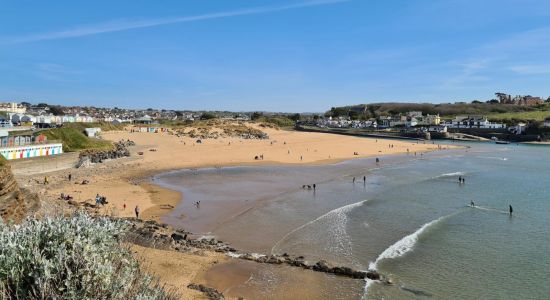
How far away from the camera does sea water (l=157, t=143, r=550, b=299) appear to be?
16625 mm

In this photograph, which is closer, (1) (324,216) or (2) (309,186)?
(1) (324,216)

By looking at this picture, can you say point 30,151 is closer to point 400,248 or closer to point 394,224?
point 394,224

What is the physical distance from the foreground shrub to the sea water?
1016 centimetres

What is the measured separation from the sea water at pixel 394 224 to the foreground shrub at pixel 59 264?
33.3 feet

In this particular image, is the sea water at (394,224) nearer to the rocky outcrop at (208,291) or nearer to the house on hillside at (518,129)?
the rocky outcrop at (208,291)

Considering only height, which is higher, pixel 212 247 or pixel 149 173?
pixel 149 173

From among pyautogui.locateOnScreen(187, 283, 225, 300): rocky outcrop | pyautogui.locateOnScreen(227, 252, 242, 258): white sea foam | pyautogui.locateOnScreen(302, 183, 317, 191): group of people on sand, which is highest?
pyautogui.locateOnScreen(302, 183, 317, 191): group of people on sand

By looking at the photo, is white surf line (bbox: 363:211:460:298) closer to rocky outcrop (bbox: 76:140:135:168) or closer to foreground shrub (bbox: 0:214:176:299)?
foreground shrub (bbox: 0:214:176:299)

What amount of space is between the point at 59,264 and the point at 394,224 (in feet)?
73.0

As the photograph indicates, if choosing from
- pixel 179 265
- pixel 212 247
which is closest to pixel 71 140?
pixel 212 247

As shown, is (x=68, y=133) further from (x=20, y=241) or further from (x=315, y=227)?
(x=20, y=241)

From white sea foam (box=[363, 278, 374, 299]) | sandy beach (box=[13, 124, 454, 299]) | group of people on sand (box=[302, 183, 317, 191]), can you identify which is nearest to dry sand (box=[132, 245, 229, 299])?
sandy beach (box=[13, 124, 454, 299])

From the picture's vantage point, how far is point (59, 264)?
566cm

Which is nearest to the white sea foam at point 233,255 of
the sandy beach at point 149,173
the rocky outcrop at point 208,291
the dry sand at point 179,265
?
the dry sand at point 179,265
